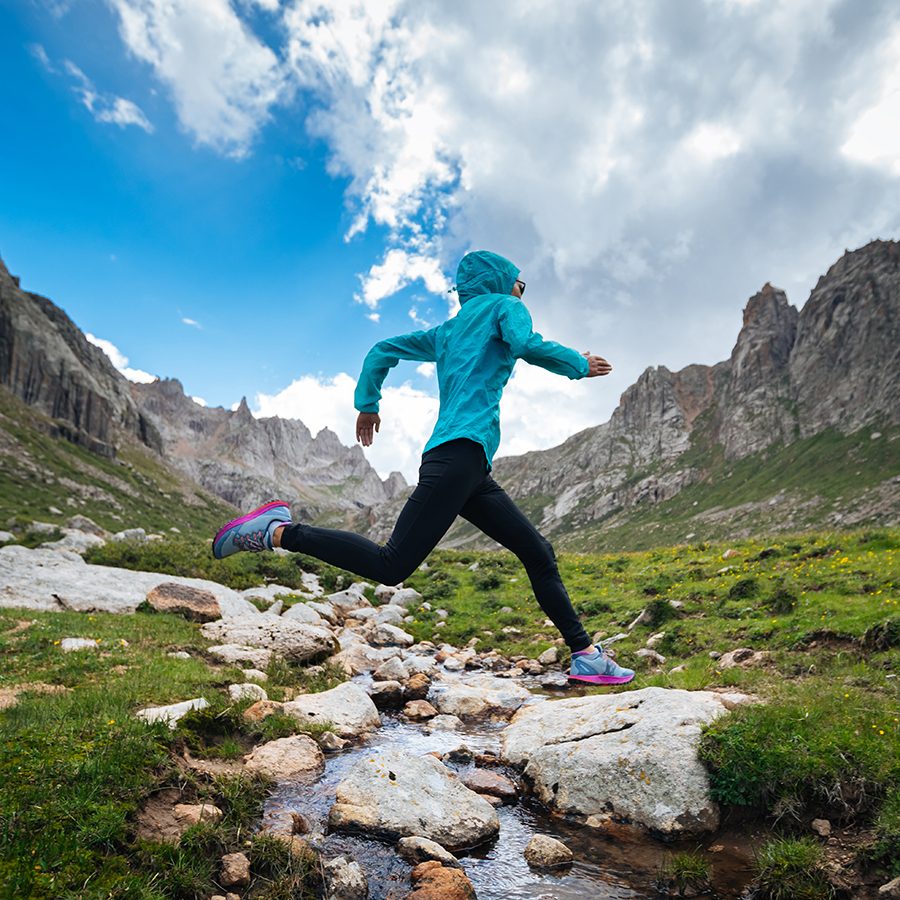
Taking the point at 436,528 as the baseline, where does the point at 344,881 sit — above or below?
below

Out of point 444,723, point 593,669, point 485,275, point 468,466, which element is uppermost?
point 485,275

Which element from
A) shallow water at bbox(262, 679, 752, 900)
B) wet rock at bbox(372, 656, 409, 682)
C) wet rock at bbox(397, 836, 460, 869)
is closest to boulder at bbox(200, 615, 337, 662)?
wet rock at bbox(372, 656, 409, 682)

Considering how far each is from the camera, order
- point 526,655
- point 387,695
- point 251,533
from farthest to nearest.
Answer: point 526,655 → point 387,695 → point 251,533

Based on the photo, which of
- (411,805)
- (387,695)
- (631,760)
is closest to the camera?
(411,805)

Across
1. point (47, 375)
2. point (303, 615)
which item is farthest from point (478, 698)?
point (47, 375)

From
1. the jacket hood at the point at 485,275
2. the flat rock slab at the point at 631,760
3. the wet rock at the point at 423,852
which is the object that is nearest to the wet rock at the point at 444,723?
the flat rock slab at the point at 631,760

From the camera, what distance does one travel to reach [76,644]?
10758mm

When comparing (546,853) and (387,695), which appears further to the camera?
(387,695)

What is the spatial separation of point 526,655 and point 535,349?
12.0 m

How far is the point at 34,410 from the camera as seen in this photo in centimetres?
16162

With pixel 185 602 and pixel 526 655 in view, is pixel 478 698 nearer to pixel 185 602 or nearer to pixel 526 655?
pixel 526 655

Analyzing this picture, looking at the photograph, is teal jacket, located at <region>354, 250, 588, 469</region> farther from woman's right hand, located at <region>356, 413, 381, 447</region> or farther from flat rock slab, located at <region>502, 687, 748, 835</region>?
flat rock slab, located at <region>502, 687, 748, 835</region>

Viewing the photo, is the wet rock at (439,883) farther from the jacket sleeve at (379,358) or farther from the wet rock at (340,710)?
the jacket sleeve at (379,358)

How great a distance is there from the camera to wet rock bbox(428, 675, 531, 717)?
408 inches
